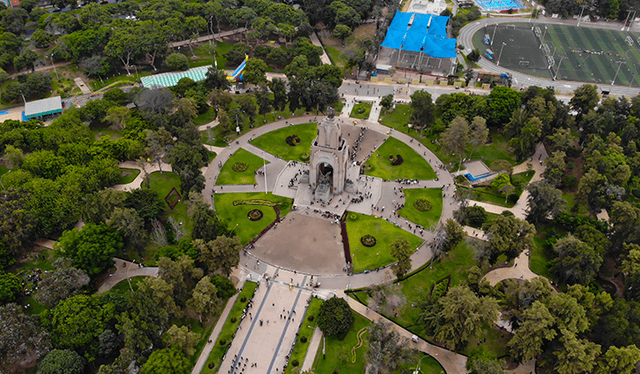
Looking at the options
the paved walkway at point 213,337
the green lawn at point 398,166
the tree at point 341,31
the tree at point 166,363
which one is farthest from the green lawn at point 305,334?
the tree at point 341,31

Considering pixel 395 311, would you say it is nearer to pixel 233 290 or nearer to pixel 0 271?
pixel 233 290

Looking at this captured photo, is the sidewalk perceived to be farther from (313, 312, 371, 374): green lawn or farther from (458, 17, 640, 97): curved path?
Result: (458, 17, 640, 97): curved path

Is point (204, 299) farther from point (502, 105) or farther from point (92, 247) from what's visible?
point (502, 105)

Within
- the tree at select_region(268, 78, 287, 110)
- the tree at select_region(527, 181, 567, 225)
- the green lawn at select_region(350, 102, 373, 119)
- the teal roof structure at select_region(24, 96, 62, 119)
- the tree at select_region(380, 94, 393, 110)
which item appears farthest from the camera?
the green lawn at select_region(350, 102, 373, 119)

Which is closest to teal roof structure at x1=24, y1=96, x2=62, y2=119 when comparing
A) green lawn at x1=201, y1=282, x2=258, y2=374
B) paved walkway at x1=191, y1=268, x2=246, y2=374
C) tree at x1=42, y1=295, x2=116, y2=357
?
tree at x1=42, y1=295, x2=116, y2=357

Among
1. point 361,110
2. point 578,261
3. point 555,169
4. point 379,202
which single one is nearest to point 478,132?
point 555,169

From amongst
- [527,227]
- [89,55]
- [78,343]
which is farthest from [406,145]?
[89,55]
